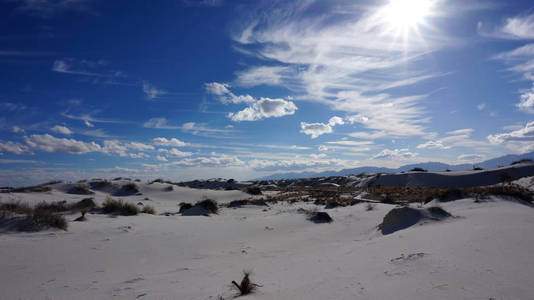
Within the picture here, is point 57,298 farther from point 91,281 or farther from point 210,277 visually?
point 210,277

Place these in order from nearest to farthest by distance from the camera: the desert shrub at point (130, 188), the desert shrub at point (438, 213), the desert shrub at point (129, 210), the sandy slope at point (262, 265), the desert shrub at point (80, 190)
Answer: the sandy slope at point (262, 265)
the desert shrub at point (438, 213)
the desert shrub at point (129, 210)
the desert shrub at point (80, 190)
the desert shrub at point (130, 188)

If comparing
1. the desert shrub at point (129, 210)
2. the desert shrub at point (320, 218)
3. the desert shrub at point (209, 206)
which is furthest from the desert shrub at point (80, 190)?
the desert shrub at point (320, 218)

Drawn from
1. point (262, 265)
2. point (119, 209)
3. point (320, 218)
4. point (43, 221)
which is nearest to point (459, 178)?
point (320, 218)

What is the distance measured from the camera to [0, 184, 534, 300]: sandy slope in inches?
112

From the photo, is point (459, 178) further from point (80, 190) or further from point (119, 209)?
point (80, 190)

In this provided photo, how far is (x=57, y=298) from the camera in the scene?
3.26 m

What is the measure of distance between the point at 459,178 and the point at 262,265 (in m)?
30.5

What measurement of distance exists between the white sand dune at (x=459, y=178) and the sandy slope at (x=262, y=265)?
79.2ft

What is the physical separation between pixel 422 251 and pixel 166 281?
13.0ft

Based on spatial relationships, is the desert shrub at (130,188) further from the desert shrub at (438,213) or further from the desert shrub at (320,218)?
the desert shrub at (438,213)

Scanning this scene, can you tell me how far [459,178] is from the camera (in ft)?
90.1

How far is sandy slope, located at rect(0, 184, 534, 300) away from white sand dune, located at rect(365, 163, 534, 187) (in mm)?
24128

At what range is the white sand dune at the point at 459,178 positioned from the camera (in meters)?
26.1

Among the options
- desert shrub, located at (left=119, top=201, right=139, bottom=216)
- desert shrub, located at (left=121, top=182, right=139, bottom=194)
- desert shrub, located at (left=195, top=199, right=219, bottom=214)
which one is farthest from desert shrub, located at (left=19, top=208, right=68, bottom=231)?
desert shrub, located at (left=121, top=182, right=139, bottom=194)
